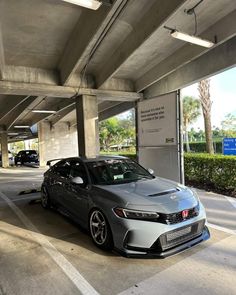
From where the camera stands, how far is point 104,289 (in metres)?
2.93

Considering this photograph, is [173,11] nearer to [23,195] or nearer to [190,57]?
[190,57]

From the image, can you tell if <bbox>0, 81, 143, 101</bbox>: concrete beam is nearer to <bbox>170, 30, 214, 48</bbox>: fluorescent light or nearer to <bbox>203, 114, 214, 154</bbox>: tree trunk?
<bbox>170, 30, 214, 48</bbox>: fluorescent light

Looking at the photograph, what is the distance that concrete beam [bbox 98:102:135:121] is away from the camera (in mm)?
14587

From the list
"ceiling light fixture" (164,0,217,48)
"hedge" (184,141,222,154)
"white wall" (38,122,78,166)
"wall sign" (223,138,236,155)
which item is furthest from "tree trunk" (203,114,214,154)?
"hedge" (184,141,222,154)

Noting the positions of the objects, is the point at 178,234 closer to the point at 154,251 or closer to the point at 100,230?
the point at 154,251

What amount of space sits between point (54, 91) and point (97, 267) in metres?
6.71

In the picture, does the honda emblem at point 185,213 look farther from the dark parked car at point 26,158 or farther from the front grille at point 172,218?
the dark parked car at point 26,158

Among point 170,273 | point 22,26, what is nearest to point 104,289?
point 170,273

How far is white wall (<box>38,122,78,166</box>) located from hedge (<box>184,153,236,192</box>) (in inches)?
607

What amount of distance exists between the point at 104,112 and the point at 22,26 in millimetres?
11664

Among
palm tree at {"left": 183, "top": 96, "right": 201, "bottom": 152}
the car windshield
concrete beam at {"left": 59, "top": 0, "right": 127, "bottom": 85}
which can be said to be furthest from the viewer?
palm tree at {"left": 183, "top": 96, "right": 201, "bottom": 152}

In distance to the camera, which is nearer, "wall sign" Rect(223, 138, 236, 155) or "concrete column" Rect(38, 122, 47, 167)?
"wall sign" Rect(223, 138, 236, 155)

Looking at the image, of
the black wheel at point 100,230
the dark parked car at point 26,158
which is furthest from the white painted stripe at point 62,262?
the dark parked car at point 26,158

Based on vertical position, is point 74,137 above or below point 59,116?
below
